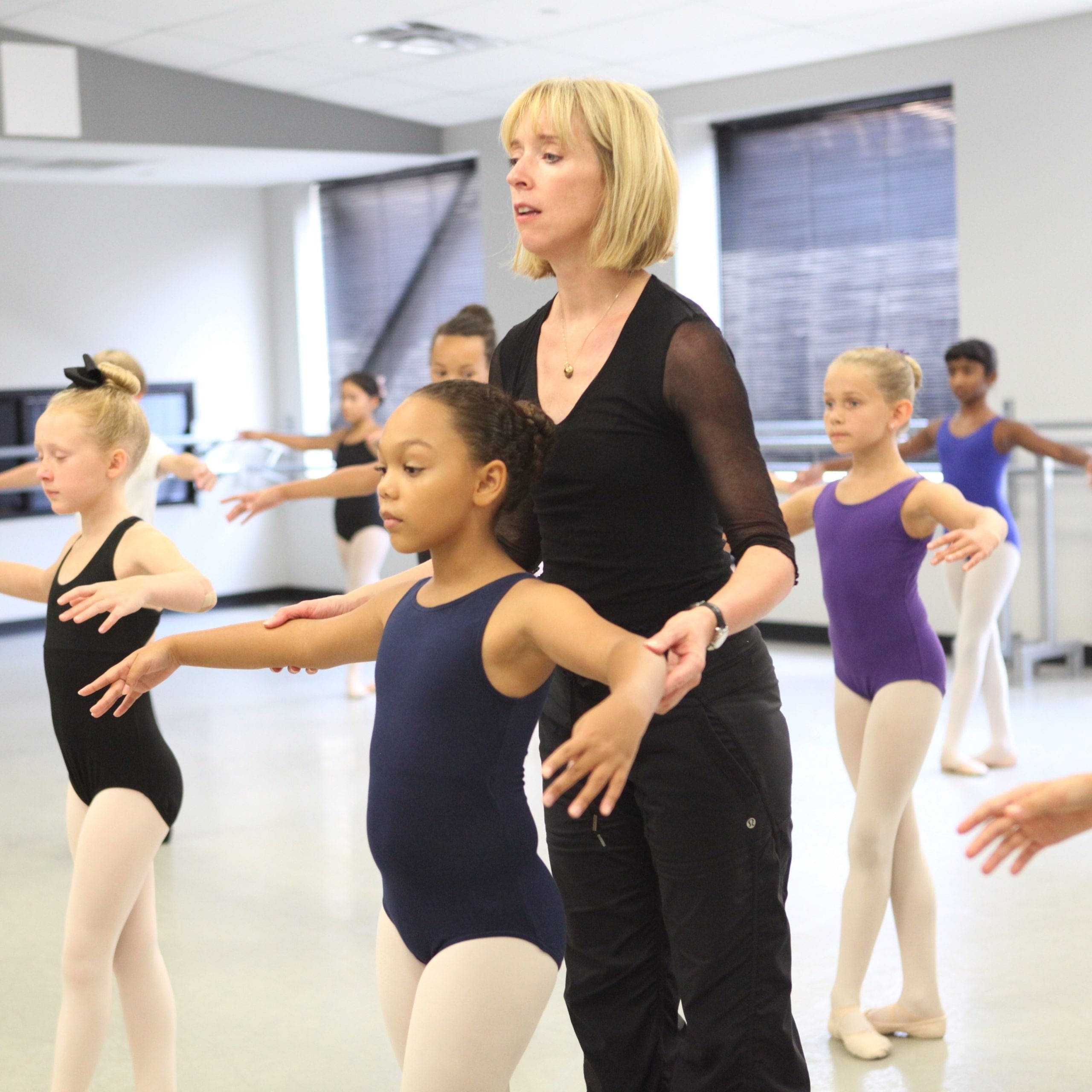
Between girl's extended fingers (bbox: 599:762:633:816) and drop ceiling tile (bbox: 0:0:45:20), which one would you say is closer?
girl's extended fingers (bbox: 599:762:633:816)

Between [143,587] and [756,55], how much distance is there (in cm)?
574

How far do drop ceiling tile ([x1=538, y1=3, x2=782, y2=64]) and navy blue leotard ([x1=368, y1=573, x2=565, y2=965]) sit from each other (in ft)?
17.0

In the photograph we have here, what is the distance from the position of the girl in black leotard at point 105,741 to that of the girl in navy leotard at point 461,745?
662 mm

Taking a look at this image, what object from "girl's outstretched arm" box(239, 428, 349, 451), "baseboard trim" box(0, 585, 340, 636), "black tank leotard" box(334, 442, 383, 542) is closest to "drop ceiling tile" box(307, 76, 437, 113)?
"girl's outstretched arm" box(239, 428, 349, 451)

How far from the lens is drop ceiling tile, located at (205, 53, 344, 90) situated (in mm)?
7262

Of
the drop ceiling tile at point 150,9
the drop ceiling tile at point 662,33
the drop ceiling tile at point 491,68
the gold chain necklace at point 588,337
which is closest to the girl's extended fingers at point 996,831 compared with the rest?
the gold chain necklace at point 588,337

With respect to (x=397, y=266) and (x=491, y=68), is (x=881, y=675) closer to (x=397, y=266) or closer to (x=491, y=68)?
(x=491, y=68)

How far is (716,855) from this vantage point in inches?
67.7

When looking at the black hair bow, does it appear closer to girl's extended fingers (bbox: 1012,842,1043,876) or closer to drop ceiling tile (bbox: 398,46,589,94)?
girl's extended fingers (bbox: 1012,842,1043,876)

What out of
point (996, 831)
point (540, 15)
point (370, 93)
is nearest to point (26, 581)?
point (996, 831)

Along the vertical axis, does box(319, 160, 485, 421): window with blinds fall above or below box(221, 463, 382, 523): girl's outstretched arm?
above

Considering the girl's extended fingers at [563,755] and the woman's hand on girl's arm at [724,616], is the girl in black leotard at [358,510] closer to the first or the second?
the woman's hand on girl's arm at [724,616]

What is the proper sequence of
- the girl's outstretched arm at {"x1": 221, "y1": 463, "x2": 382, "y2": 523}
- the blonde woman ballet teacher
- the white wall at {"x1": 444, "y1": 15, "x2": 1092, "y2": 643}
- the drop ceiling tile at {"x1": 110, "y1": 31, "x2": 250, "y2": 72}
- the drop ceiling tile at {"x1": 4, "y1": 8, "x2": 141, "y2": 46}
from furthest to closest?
1. the drop ceiling tile at {"x1": 110, "y1": 31, "x2": 250, "y2": 72}
2. the drop ceiling tile at {"x1": 4, "y1": 8, "x2": 141, "y2": 46}
3. the white wall at {"x1": 444, "y1": 15, "x2": 1092, "y2": 643}
4. the girl's outstretched arm at {"x1": 221, "y1": 463, "x2": 382, "y2": 523}
5. the blonde woman ballet teacher

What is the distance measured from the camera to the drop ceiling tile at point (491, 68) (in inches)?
276
